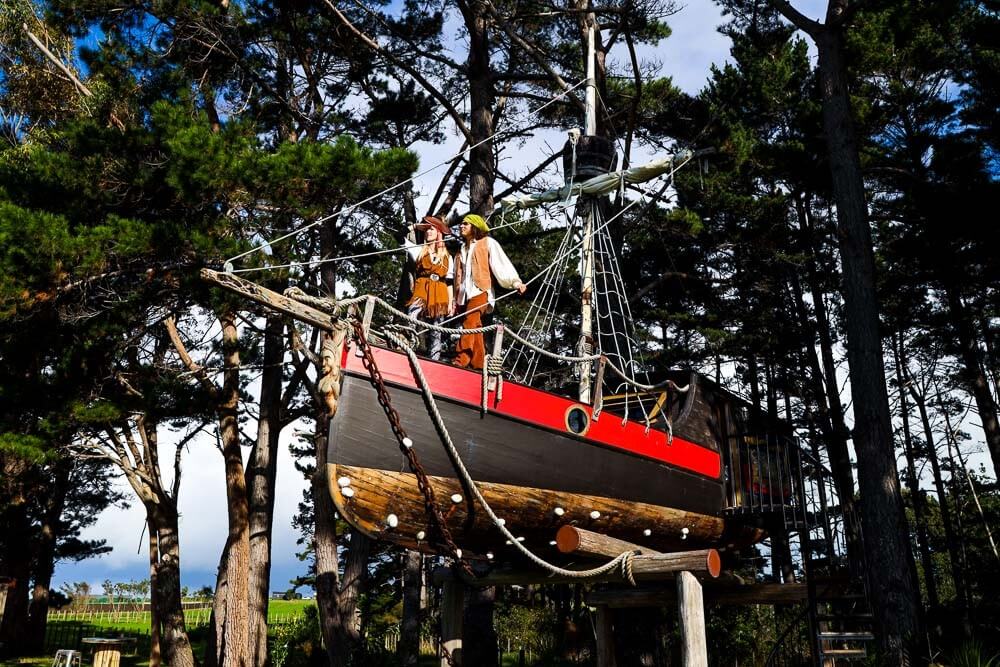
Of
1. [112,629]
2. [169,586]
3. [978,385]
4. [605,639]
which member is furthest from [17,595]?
[978,385]

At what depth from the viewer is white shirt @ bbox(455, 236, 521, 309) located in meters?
7.39

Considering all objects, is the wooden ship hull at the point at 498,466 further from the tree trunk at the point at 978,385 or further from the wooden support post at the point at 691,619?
A: the tree trunk at the point at 978,385

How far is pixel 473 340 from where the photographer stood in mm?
7273

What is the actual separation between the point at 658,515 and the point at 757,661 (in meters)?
9.72

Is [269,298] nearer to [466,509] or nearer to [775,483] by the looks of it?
[466,509]

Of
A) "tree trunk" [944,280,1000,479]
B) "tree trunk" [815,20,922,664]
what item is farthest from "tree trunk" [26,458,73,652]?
"tree trunk" [944,280,1000,479]

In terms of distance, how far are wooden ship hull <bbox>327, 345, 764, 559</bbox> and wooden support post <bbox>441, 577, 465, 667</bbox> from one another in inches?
82.4

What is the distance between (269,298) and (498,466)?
2071mm

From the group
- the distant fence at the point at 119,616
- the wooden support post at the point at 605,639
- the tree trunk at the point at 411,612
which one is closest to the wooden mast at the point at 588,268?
the wooden support post at the point at 605,639

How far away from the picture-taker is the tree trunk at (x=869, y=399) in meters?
8.00

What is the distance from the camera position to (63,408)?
10656 mm

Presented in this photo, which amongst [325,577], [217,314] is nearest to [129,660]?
[325,577]

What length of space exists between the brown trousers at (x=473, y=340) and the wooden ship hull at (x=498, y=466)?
2.93ft

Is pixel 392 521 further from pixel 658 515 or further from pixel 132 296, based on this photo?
pixel 132 296
